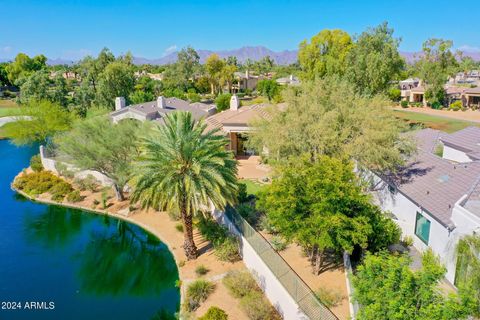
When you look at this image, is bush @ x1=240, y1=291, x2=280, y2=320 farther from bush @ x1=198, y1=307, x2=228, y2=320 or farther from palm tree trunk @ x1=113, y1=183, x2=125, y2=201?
palm tree trunk @ x1=113, y1=183, x2=125, y2=201

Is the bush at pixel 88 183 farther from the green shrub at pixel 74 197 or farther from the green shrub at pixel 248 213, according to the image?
the green shrub at pixel 248 213

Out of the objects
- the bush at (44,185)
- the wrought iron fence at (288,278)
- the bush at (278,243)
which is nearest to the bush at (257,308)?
the wrought iron fence at (288,278)

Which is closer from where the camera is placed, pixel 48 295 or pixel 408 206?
pixel 48 295

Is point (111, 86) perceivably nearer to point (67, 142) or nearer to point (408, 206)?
point (67, 142)

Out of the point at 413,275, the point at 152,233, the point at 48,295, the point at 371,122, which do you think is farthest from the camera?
the point at 152,233

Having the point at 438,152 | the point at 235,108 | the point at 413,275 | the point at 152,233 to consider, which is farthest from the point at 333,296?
the point at 235,108

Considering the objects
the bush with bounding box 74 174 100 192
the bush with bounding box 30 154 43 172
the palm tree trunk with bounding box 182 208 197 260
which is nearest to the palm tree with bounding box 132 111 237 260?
the palm tree trunk with bounding box 182 208 197 260
